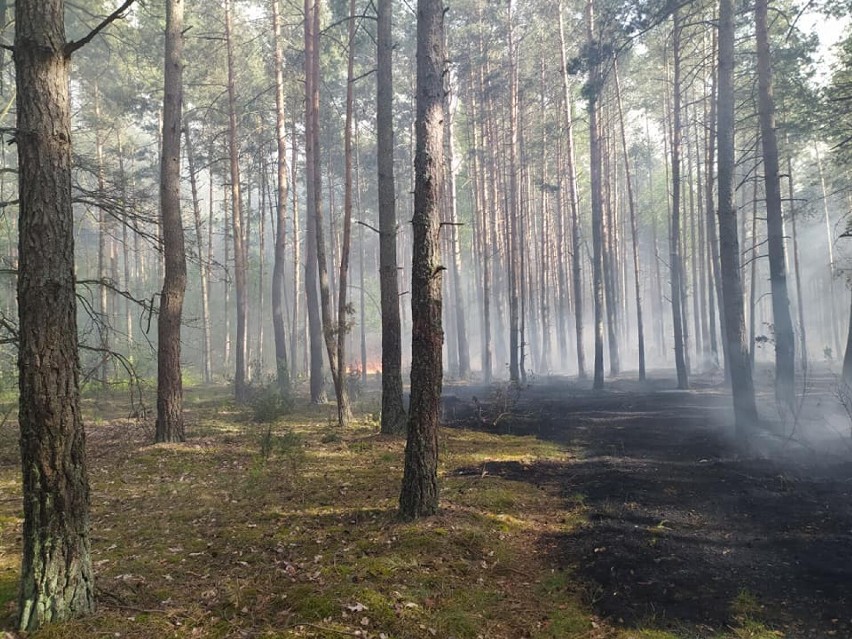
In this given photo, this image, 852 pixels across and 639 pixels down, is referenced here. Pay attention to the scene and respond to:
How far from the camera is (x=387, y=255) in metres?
11.9

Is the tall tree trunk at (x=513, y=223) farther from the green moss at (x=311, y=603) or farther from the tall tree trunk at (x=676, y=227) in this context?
the green moss at (x=311, y=603)

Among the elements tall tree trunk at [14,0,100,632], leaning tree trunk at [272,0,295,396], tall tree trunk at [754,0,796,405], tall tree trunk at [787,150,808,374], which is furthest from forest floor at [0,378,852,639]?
leaning tree trunk at [272,0,295,396]

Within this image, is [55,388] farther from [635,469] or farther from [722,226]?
[722,226]

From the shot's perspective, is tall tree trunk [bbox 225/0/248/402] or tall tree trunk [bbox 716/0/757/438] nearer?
tall tree trunk [bbox 716/0/757/438]

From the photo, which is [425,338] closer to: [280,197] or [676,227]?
[280,197]

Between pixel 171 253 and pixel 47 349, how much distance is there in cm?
674

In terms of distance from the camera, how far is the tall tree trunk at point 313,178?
14.0 m

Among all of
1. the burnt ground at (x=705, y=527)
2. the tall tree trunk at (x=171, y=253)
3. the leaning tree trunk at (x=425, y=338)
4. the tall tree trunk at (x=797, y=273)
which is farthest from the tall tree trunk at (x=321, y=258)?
the tall tree trunk at (x=797, y=273)

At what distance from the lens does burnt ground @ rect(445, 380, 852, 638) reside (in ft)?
15.2

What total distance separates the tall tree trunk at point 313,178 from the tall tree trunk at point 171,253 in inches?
148

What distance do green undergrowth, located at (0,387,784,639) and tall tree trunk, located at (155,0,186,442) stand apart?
81 cm

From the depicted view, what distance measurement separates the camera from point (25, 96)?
12.6 feet

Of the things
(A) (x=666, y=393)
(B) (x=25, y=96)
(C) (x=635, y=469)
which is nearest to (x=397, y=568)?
(B) (x=25, y=96)

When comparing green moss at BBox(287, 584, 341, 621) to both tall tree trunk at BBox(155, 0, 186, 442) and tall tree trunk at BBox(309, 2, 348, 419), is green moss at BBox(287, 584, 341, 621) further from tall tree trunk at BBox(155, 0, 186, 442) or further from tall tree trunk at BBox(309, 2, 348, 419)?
tall tree trunk at BBox(309, 2, 348, 419)
